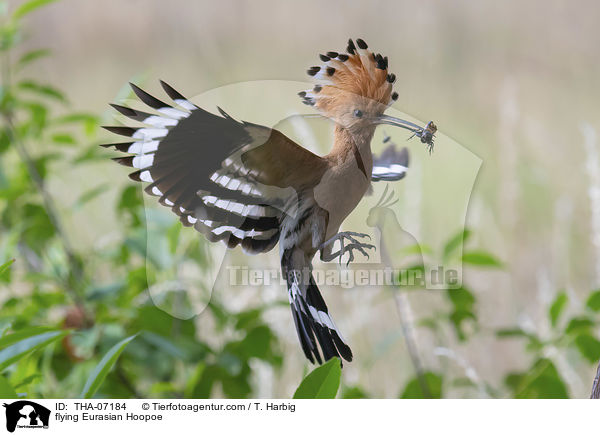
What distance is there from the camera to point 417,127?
325 mm

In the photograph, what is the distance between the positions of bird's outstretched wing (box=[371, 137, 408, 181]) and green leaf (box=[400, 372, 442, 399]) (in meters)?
0.42

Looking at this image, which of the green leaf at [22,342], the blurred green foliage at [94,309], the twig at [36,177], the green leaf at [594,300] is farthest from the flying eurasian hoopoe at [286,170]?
the twig at [36,177]

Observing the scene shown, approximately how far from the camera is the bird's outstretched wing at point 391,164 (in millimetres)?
350

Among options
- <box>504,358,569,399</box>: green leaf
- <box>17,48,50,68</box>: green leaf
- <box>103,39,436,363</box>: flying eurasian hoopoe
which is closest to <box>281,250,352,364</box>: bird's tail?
<box>103,39,436,363</box>: flying eurasian hoopoe

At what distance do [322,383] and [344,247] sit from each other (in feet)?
0.43

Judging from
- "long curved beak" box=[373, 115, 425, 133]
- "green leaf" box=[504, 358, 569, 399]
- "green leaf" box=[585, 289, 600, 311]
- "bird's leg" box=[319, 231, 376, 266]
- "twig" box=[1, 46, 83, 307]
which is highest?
"twig" box=[1, 46, 83, 307]

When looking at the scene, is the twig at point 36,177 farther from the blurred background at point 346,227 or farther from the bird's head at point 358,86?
the bird's head at point 358,86

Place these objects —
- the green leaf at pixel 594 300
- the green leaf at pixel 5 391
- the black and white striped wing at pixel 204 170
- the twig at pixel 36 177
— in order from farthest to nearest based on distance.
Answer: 1. the twig at pixel 36 177
2. the green leaf at pixel 594 300
3. the green leaf at pixel 5 391
4. the black and white striped wing at pixel 204 170

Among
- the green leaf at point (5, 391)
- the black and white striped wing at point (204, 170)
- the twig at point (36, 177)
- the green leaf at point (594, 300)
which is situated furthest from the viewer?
the twig at point (36, 177)

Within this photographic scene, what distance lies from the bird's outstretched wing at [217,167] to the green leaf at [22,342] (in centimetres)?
19

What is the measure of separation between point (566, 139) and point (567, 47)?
15.4 inches

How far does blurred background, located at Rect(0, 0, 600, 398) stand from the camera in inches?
19.1

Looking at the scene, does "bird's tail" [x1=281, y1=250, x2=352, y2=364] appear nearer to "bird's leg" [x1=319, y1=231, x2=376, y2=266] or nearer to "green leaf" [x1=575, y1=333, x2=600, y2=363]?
"bird's leg" [x1=319, y1=231, x2=376, y2=266]

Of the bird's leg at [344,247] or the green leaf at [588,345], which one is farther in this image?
the green leaf at [588,345]
